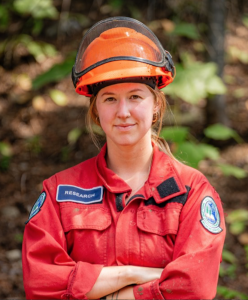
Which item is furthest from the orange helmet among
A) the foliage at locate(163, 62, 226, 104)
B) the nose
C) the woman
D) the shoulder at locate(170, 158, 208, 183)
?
the foliage at locate(163, 62, 226, 104)

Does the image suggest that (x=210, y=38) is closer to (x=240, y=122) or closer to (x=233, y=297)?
(x=240, y=122)

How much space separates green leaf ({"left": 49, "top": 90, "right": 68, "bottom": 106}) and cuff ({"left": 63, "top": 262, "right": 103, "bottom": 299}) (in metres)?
4.40

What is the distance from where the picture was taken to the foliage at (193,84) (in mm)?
4328

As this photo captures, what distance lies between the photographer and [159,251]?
7.45ft

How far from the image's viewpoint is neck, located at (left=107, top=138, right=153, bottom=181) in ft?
8.18

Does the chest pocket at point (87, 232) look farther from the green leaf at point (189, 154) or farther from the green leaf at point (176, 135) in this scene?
the green leaf at point (176, 135)

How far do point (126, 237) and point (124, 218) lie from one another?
0.10m

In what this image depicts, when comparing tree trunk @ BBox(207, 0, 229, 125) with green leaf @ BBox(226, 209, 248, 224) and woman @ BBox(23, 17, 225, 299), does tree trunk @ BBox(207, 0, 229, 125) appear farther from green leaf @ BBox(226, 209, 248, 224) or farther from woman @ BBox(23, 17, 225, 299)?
woman @ BBox(23, 17, 225, 299)

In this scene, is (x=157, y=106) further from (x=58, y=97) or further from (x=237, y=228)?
(x=58, y=97)

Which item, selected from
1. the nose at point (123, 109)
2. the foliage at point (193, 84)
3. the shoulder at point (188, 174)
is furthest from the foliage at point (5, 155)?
the nose at point (123, 109)

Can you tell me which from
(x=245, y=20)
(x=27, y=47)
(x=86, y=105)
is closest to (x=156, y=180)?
(x=86, y=105)

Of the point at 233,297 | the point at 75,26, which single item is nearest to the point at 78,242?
the point at 233,297

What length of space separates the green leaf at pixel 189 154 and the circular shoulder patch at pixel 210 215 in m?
1.54

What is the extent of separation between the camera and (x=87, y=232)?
7.64 ft
